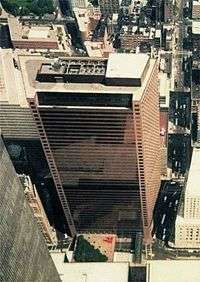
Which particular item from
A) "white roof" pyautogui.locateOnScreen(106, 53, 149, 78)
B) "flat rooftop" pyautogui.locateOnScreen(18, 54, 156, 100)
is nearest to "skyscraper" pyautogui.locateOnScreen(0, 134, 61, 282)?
"flat rooftop" pyautogui.locateOnScreen(18, 54, 156, 100)

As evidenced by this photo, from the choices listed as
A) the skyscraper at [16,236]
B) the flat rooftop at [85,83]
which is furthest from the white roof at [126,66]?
the skyscraper at [16,236]

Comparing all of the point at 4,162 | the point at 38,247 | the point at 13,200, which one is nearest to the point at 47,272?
the point at 38,247

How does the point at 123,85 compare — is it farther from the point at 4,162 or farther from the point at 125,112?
the point at 4,162

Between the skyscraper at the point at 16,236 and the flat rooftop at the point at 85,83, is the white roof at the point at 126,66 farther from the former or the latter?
the skyscraper at the point at 16,236

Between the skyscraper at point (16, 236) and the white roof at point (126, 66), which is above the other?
the white roof at point (126, 66)

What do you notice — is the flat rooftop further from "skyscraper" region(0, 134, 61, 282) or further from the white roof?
"skyscraper" region(0, 134, 61, 282)
